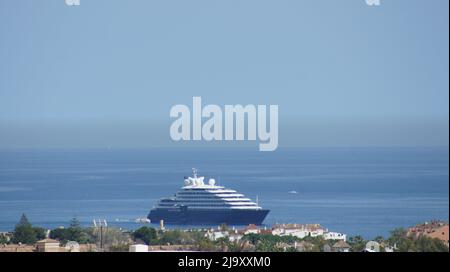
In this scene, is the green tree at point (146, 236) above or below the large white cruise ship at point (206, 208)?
below

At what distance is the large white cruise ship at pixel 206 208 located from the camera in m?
30.4

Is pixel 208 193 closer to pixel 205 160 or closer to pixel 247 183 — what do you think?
pixel 247 183

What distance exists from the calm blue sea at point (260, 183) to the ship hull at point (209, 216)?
37 centimetres

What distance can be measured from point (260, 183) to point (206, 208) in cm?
533

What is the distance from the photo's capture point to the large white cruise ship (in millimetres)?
30359

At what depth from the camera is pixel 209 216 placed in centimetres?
3088

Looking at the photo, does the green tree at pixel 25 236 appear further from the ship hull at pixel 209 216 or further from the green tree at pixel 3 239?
the ship hull at pixel 209 216

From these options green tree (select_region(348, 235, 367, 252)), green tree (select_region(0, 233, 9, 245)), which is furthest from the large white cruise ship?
green tree (select_region(0, 233, 9, 245))

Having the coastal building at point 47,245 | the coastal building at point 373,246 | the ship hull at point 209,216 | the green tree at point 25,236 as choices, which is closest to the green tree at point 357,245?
the coastal building at point 373,246

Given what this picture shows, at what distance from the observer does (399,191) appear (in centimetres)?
3294

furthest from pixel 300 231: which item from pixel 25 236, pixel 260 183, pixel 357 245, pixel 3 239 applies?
pixel 260 183
